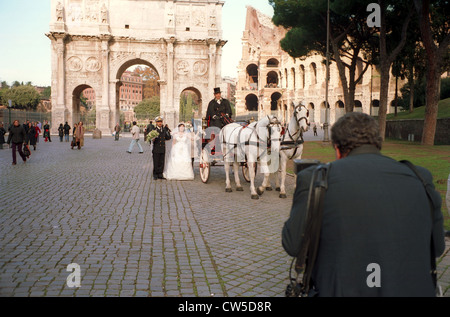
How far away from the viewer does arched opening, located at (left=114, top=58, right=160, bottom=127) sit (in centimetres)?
4481

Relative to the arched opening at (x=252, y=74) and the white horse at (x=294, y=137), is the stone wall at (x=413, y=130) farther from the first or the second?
the arched opening at (x=252, y=74)

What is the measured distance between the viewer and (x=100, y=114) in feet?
140

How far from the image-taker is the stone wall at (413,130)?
25203 mm

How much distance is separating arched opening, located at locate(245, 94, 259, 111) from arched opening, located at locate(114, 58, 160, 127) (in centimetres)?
1744

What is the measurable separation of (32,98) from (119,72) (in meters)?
49.1

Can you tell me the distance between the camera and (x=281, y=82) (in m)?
79.9

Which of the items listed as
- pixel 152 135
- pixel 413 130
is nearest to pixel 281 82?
pixel 413 130

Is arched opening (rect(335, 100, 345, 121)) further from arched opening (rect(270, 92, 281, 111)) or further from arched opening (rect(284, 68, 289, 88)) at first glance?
arched opening (rect(270, 92, 281, 111))

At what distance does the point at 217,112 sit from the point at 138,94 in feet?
496

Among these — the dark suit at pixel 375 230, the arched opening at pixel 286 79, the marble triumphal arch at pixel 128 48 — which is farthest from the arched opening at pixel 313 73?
the dark suit at pixel 375 230

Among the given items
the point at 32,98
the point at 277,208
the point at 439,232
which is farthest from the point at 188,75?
the point at 32,98

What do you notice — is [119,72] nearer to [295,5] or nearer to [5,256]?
[295,5]

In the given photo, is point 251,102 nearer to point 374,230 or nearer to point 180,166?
point 180,166

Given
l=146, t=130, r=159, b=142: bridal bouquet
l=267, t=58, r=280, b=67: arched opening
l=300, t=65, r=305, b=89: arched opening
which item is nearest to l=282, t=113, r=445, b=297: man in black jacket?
l=146, t=130, r=159, b=142: bridal bouquet
